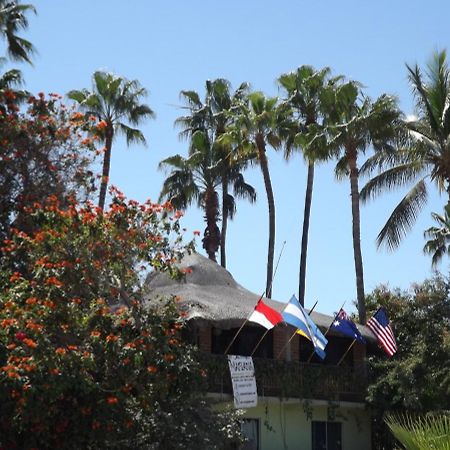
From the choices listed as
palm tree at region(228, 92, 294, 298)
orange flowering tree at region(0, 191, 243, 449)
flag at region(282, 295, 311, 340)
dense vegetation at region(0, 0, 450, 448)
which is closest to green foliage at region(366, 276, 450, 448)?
dense vegetation at region(0, 0, 450, 448)

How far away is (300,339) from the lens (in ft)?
97.8

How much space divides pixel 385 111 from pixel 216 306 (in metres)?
10.1

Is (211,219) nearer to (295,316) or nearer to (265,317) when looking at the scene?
(295,316)

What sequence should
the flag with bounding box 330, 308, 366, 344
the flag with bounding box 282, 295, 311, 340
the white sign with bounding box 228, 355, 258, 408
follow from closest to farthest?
the flag with bounding box 282, 295, 311, 340
the white sign with bounding box 228, 355, 258, 408
the flag with bounding box 330, 308, 366, 344

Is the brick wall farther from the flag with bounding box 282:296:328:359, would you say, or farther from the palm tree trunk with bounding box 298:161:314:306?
the palm tree trunk with bounding box 298:161:314:306

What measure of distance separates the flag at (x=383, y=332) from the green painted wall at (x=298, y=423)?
92.0 inches

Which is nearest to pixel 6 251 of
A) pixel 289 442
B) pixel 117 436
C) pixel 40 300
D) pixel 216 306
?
pixel 40 300

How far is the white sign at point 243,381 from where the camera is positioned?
24797 mm

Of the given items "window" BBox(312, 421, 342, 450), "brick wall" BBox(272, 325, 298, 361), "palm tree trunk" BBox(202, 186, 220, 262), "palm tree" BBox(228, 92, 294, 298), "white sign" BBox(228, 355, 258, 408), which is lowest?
"window" BBox(312, 421, 342, 450)

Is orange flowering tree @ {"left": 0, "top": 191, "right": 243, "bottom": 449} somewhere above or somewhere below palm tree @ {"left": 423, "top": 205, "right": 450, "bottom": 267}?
below

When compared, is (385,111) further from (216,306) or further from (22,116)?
(22,116)

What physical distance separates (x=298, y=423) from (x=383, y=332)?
3730 mm

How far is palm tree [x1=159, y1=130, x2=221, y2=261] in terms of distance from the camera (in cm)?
4194

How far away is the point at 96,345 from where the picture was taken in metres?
17.6
